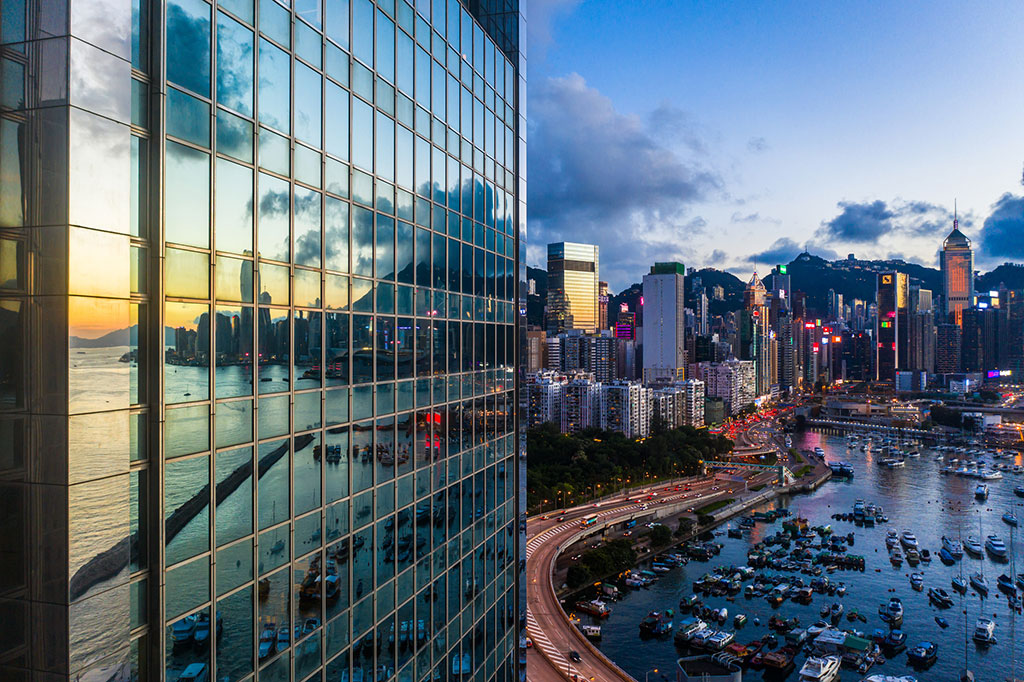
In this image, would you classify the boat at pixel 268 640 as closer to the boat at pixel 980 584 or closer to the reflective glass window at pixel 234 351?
the reflective glass window at pixel 234 351

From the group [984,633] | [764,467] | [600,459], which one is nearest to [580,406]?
[764,467]

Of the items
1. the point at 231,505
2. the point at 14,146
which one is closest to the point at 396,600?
the point at 231,505

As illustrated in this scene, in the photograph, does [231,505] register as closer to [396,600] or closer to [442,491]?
[396,600]

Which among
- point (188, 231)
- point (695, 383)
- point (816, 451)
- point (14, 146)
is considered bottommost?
point (816, 451)

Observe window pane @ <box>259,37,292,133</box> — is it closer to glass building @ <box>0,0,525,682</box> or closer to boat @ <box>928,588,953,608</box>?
glass building @ <box>0,0,525,682</box>

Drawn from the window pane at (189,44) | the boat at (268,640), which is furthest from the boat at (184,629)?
the window pane at (189,44)

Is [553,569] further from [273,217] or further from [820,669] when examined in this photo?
[273,217]
